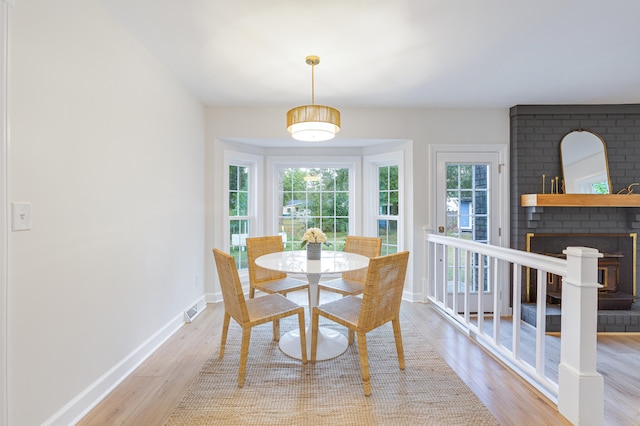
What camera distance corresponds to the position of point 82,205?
1.71 m

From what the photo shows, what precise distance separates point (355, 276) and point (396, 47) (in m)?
1.94

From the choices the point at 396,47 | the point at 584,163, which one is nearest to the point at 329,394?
the point at 396,47

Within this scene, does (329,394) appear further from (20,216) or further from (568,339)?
→ (20,216)

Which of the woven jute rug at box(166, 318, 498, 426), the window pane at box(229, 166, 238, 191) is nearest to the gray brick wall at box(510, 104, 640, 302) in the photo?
the woven jute rug at box(166, 318, 498, 426)

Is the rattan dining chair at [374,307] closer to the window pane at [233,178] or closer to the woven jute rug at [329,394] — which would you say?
the woven jute rug at [329,394]

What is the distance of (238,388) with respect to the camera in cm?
191

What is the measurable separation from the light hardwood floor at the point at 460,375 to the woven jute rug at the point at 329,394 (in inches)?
4.2

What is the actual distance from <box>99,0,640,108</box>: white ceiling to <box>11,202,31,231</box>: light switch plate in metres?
1.33

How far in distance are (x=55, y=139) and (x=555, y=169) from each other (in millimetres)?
4642

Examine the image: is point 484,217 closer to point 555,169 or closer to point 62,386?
point 555,169

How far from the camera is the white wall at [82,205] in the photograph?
1364mm

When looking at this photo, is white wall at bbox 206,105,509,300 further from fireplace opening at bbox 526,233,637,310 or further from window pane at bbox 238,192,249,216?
fireplace opening at bbox 526,233,637,310

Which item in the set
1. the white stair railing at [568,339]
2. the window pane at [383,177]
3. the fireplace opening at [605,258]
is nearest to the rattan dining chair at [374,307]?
the white stair railing at [568,339]

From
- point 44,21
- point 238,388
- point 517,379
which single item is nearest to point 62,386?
point 238,388
